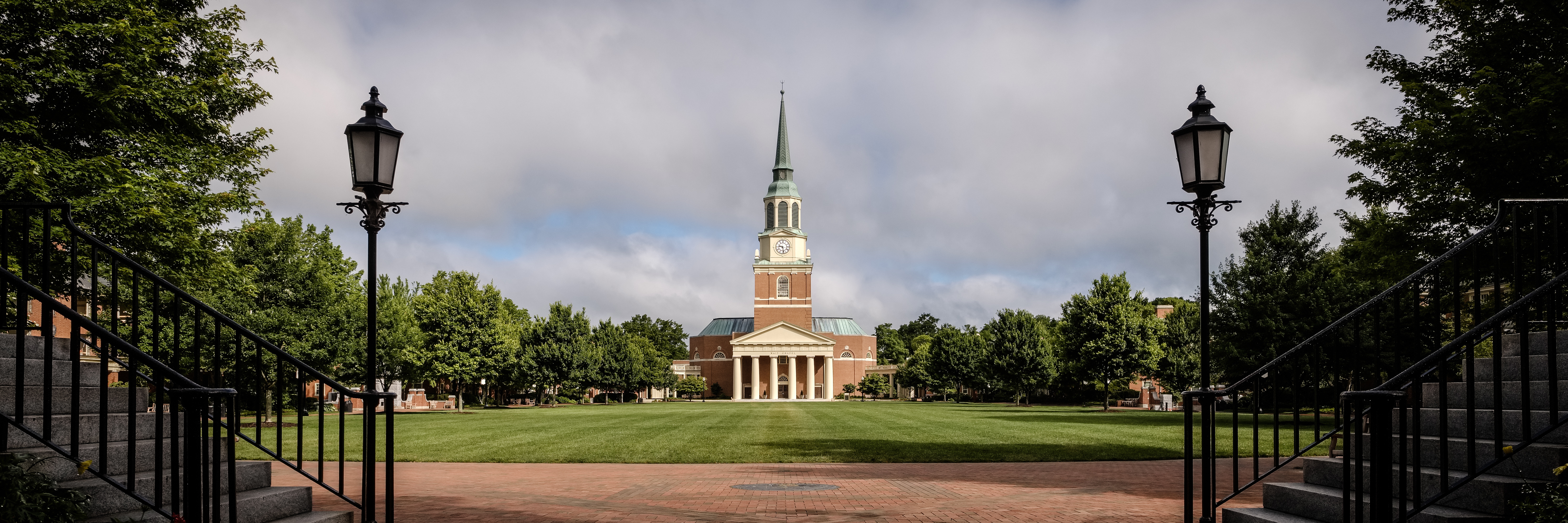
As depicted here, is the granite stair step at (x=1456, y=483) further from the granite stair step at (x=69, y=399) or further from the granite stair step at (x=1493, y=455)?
the granite stair step at (x=69, y=399)

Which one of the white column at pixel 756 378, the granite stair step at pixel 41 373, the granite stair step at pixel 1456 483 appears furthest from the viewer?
the white column at pixel 756 378

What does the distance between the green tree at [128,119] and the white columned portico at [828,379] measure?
92.1 m

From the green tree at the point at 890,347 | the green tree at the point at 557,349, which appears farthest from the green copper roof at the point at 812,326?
the green tree at the point at 557,349

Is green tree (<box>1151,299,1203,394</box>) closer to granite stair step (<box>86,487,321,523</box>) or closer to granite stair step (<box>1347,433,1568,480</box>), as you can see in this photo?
granite stair step (<box>1347,433,1568,480</box>)

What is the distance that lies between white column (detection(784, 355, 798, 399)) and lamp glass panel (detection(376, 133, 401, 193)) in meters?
99.7

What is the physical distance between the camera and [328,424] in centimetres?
3584

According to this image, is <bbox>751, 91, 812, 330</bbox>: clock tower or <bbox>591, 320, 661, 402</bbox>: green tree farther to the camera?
<bbox>751, 91, 812, 330</bbox>: clock tower

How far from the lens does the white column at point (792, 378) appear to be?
10862 cm

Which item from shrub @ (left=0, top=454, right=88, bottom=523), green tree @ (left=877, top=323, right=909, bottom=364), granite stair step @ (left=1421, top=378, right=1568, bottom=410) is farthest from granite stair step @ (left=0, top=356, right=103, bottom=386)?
green tree @ (left=877, top=323, right=909, bottom=364)

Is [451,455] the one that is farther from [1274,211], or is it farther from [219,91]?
[1274,211]

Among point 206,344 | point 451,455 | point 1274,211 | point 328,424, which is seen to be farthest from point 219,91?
point 1274,211

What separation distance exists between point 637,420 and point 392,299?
28.5 metres

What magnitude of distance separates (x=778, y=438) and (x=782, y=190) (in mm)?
88767

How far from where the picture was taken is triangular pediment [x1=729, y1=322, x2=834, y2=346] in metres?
112
